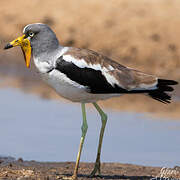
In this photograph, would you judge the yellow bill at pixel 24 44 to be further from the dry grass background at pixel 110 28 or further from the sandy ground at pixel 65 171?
the dry grass background at pixel 110 28

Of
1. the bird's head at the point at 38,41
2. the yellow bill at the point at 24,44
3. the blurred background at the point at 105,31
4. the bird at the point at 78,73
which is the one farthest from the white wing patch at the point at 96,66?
the blurred background at the point at 105,31

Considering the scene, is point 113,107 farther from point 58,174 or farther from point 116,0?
point 116,0

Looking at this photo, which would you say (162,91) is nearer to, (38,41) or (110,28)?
(38,41)

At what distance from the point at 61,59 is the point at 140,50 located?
10.8 m

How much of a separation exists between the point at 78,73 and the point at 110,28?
12041mm

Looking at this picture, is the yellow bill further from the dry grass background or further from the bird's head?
the dry grass background

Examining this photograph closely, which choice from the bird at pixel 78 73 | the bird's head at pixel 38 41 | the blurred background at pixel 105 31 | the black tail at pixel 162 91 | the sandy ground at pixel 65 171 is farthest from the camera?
the blurred background at pixel 105 31

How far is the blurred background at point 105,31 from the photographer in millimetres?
18578

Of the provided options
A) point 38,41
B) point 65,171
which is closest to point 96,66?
point 38,41

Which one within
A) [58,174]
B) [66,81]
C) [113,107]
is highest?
[113,107]

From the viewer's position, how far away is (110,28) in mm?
20812

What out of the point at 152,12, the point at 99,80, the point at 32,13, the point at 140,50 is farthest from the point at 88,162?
the point at 32,13

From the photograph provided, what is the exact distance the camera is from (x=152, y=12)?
20.6m

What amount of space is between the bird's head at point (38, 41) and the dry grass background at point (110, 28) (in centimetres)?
799
